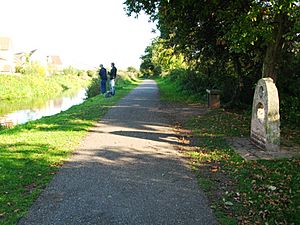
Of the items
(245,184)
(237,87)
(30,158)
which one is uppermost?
(237,87)

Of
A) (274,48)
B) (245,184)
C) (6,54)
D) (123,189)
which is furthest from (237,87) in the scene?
(6,54)

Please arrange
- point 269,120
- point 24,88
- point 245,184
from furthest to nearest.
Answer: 1. point 24,88
2. point 269,120
3. point 245,184

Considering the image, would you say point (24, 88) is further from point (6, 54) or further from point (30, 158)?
point (6, 54)

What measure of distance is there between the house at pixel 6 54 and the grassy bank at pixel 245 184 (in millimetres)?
71289

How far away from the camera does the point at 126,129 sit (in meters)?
10.1

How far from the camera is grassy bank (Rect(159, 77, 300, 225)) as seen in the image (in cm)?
426

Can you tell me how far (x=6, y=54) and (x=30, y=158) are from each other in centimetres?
7644

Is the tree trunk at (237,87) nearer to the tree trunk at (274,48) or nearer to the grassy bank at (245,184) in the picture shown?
the tree trunk at (274,48)

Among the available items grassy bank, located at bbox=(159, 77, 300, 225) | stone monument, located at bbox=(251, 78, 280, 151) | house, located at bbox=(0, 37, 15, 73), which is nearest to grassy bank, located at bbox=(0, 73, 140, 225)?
grassy bank, located at bbox=(159, 77, 300, 225)

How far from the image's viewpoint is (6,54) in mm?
75062

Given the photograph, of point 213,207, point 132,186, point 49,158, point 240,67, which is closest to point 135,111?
point 240,67

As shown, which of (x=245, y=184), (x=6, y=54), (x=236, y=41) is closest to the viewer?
(x=245, y=184)

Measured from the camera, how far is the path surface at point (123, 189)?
413cm

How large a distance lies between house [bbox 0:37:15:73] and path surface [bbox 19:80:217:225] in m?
Result: 70.1
